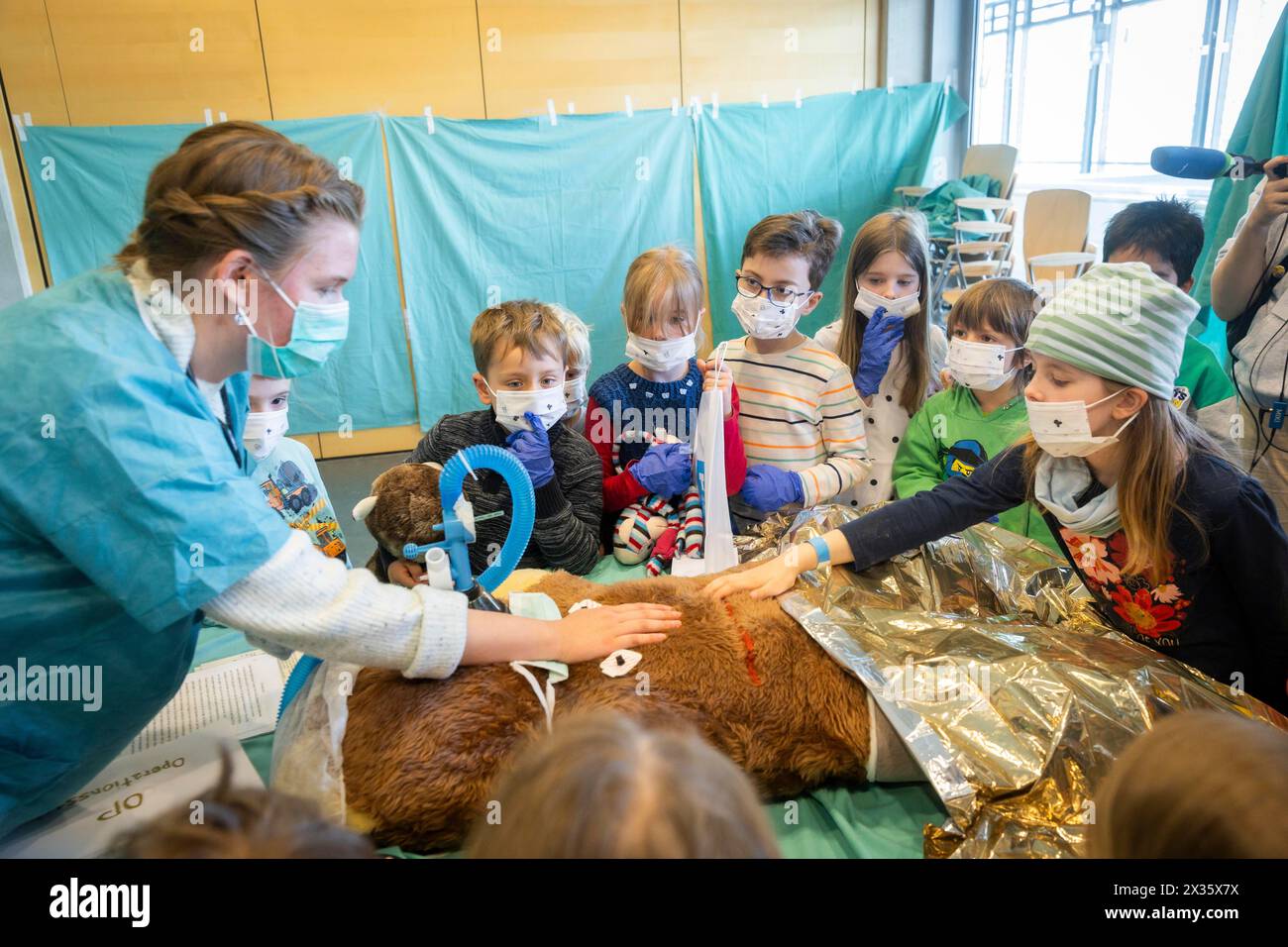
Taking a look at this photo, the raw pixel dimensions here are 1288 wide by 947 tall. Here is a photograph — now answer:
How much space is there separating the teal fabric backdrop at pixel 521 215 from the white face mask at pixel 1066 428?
390cm

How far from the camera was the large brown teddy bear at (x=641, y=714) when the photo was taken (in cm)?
121

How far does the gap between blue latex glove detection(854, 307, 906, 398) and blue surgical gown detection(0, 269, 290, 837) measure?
73.9 inches

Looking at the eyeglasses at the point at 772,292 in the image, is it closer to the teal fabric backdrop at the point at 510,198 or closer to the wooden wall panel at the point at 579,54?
the teal fabric backdrop at the point at 510,198

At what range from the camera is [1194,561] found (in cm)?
145

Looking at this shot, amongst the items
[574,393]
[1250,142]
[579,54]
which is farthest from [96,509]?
[579,54]

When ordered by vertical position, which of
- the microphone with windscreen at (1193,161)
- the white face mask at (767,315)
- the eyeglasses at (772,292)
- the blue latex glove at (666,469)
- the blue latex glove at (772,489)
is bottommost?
the blue latex glove at (772,489)

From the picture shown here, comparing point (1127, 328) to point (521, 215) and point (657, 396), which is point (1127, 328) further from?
point (521, 215)

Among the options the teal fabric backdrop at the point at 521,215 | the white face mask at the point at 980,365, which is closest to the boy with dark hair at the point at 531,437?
the white face mask at the point at 980,365

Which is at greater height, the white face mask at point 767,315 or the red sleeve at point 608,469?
the white face mask at point 767,315

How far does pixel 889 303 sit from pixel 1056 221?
3.01 metres

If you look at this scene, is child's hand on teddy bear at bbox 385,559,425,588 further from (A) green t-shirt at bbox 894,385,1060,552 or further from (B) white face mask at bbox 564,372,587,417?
(A) green t-shirt at bbox 894,385,1060,552

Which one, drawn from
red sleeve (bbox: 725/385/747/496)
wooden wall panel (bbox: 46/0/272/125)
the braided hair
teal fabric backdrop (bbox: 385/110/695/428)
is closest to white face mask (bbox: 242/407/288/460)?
the braided hair
